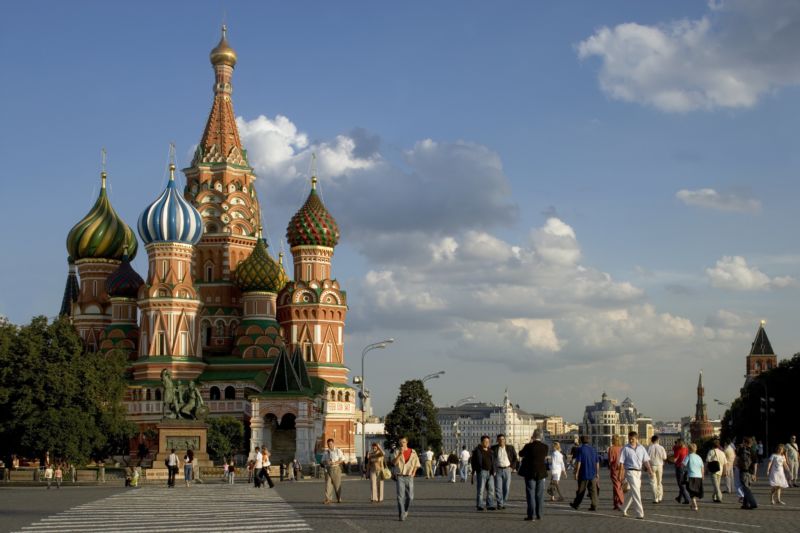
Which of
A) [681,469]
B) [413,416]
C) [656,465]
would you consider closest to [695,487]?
[656,465]

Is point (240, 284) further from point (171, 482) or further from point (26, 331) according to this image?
point (171, 482)

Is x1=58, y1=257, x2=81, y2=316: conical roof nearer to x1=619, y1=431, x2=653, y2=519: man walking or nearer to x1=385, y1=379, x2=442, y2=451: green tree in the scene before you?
x1=385, y1=379, x2=442, y2=451: green tree

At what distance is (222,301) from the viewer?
9100 centimetres

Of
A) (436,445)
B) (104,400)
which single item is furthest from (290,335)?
(104,400)

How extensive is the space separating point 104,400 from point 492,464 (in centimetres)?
4306

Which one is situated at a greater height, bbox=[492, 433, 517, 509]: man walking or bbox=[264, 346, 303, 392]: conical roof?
bbox=[264, 346, 303, 392]: conical roof

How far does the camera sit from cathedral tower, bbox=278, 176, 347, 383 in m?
86.9

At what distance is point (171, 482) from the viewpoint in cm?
4078

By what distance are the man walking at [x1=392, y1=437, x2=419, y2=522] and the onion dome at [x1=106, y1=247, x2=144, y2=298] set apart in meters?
67.7

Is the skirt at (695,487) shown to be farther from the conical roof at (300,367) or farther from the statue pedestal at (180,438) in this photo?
the conical roof at (300,367)

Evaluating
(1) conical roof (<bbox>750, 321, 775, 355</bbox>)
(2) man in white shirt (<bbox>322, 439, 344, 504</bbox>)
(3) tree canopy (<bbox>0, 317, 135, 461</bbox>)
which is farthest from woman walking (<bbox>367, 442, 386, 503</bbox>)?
(1) conical roof (<bbox>750, 321, 775, 355</bbox>)

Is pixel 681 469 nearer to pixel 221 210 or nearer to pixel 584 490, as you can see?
pixel 584 490

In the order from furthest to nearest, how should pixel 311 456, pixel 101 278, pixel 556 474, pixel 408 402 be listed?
1. pixel 101 278
2. pixel 408 402
3. pixel 311 456
4. pixel 556 474

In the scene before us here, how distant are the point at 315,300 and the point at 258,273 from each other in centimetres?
505
